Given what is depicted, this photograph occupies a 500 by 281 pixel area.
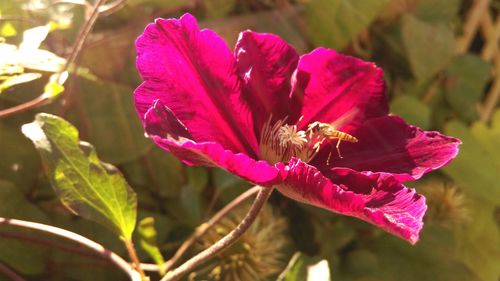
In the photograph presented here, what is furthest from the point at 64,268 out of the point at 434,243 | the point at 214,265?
the point at 434,243


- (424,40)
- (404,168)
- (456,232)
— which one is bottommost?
(456,232)

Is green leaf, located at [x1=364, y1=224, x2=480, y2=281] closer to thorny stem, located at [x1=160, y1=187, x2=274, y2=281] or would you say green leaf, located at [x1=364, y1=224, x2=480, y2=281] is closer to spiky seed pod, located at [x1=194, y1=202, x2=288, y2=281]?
spiky seed pod, located at [x1=194, y1=202, x2=288, y2=281]

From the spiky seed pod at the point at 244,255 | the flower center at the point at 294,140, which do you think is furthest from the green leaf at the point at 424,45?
the flower center at the point at 294,140

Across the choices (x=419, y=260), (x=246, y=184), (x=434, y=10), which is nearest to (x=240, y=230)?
(x=246, y=184)

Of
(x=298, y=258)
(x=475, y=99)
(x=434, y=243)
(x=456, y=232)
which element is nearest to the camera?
(x=298, y=258)

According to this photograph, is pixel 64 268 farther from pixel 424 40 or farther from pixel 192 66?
pixel 424 40

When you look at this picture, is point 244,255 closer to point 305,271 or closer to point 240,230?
point 305,271
